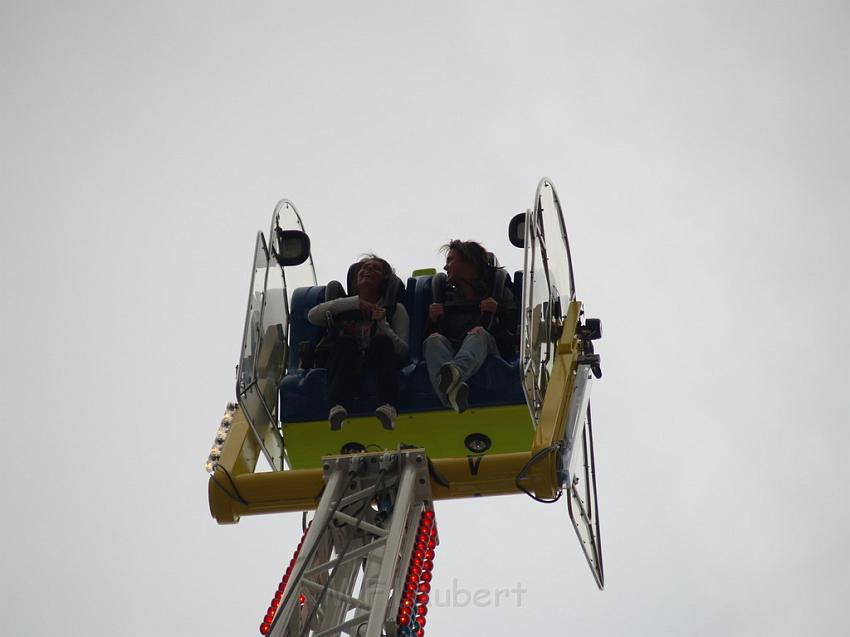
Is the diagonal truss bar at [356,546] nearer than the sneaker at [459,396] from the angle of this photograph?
Yes

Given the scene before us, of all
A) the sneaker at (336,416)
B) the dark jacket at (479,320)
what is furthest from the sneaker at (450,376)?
the sneaker at (336,416)

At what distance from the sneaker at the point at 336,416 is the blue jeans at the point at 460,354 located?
2.44 feet

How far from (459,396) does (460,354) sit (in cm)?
35

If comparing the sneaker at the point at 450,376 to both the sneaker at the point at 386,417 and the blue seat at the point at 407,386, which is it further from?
the sneaker at the point at 386,417

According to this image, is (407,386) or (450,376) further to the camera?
(407,386)

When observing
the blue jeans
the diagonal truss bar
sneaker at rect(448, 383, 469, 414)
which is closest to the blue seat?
the blue jeans

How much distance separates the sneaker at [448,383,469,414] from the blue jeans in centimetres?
6

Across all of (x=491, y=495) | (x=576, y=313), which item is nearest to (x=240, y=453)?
(x=491, y=495)

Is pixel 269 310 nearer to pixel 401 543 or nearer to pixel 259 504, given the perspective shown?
pixel 259 504

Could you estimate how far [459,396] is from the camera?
396 inches

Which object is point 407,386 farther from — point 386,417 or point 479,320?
point 479,320

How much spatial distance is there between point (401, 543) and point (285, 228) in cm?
372

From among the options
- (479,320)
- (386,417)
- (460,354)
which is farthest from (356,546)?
(479,320)

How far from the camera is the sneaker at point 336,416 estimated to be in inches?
399
